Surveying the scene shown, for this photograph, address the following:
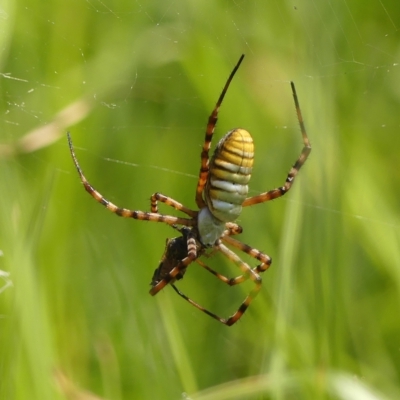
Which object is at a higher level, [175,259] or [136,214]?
[136,214]

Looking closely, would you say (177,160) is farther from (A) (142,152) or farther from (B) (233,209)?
(B) (233,209)

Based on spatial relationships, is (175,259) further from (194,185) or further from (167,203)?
(194,185)

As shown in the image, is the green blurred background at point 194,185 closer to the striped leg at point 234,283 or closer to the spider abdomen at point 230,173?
the striped leg at point 234,283

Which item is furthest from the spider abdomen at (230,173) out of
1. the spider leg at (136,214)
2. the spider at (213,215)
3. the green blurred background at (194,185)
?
the spider leg at (136,214)

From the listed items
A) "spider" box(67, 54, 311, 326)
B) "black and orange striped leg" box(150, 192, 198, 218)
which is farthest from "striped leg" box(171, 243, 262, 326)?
"black and orange striped leg" box(150, 192, 198, 218)

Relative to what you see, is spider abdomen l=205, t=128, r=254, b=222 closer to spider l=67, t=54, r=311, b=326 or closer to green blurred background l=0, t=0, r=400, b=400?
spider l=67, t=54, r=311, b=326

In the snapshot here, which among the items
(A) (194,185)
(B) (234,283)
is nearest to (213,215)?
(B) (234,283)
